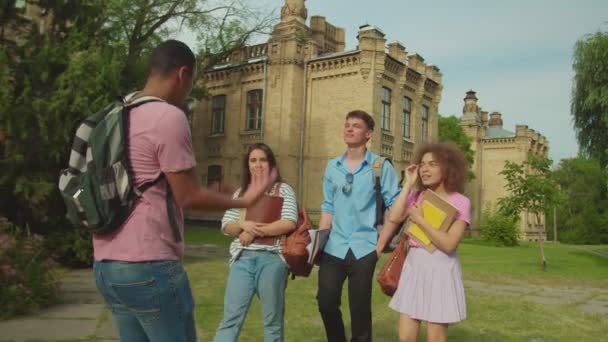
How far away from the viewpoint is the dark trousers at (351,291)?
13.9 feet

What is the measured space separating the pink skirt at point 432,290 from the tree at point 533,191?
13.3m

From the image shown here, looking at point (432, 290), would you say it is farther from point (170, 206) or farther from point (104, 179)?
point (104, 179)

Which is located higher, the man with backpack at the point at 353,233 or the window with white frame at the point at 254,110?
the window with white frame at the point at 254,110

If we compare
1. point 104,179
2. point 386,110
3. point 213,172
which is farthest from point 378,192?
point 213,172

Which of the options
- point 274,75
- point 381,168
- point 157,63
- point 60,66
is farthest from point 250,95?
point 157,63

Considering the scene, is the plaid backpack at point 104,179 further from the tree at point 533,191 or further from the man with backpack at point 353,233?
the tree at point 533,191

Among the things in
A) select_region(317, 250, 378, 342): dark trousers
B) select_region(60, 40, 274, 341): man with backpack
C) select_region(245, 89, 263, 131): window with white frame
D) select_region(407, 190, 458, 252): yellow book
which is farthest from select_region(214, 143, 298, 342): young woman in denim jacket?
select_region(245, 89, 263, 131): window with white frame

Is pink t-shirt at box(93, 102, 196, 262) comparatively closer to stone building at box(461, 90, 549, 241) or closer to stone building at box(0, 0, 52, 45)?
stone building at box(0, 0, 52, 45)

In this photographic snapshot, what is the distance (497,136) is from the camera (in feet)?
163

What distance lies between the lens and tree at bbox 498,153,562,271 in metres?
16.0

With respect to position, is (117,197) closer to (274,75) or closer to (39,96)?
(39,96)

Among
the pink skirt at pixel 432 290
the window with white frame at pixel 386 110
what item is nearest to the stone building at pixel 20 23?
the pink skirt at pixel 432 290

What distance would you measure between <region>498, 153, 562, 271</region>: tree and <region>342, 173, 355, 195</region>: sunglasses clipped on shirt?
12.9 meters

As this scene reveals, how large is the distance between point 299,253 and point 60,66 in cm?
836
